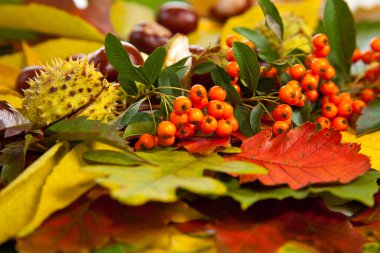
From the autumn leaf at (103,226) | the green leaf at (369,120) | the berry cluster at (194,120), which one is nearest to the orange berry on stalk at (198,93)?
the berry cluster at (194,120)

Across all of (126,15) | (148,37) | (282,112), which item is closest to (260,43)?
(282,112)

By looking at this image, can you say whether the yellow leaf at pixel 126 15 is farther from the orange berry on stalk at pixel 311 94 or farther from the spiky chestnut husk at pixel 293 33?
the orange berry on stalk at pixel 311 94

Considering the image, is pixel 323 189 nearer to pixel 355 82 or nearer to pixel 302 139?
pixel 302 139

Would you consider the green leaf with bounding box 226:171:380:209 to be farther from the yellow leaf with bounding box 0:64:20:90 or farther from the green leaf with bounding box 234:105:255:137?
the yellow leaf with bounding box 0:64:20:90

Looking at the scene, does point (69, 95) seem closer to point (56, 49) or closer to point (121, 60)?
point (121, 60)

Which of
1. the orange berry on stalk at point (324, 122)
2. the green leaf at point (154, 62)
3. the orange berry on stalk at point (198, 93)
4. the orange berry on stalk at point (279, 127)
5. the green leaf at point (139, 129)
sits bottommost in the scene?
the orange berry on stalk at point (324, 122)

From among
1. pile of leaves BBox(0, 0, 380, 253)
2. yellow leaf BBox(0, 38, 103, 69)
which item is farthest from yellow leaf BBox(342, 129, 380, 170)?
yellow leaf BBox(0, 38, 103, 69)
